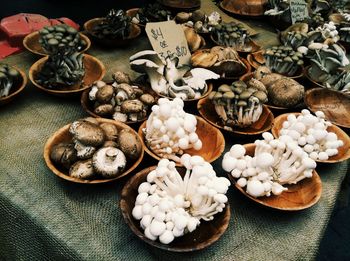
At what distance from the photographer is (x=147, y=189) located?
92 centimetres

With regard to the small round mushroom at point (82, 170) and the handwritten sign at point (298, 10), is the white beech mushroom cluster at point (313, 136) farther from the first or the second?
the handwritten sign at point (298, 10)

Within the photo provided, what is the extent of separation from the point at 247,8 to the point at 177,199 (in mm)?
1954

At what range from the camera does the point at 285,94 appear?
4.78 feet

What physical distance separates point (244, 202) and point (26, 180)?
0.71 meters

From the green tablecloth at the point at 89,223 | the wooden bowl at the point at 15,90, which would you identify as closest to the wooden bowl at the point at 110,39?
the wooden bowl at the point at 15,90

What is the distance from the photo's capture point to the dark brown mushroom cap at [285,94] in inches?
57.5

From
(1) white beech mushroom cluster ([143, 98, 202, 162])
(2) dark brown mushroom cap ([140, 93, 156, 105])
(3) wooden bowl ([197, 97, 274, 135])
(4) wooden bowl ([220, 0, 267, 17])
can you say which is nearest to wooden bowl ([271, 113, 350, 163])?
(3) wooden bowl ([197, 97, 274, 135])

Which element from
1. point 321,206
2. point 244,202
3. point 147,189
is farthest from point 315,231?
point 147,189

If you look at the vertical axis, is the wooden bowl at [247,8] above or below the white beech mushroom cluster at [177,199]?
below

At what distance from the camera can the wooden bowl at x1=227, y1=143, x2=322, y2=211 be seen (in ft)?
3.35

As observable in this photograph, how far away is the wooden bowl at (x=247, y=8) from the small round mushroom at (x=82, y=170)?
1.87 m

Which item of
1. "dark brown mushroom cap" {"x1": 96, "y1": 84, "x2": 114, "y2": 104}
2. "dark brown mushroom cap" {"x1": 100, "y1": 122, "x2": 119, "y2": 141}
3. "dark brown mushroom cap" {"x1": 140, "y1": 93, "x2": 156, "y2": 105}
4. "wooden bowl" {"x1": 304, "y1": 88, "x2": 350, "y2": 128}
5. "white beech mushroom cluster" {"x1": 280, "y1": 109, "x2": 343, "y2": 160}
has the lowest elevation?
"wooden bowl" {"x1": 304, "y1": 88, "x2": 350, "y2": 128}

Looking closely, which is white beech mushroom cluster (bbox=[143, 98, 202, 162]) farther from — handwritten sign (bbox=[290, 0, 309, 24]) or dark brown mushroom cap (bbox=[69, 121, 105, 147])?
handwritten sign (bbox=[290, 0, 309, 24])

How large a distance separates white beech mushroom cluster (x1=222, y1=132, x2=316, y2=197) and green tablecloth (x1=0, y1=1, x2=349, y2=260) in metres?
0.09
